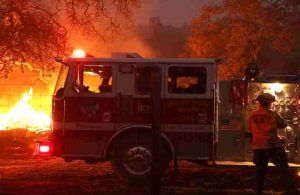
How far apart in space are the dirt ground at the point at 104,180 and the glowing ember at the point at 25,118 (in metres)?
7.50

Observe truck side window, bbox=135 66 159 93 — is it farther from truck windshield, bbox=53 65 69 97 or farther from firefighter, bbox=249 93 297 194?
firefighter, bbox=249 93 297 194

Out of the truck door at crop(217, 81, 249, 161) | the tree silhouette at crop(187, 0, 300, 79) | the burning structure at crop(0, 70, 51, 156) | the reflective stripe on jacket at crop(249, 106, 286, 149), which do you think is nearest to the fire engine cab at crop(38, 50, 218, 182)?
the truck door at crop(217, 81, 249, 161)

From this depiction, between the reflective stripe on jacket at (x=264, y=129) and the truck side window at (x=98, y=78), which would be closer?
the reflective stripe on jacket at (x=264, y=129)

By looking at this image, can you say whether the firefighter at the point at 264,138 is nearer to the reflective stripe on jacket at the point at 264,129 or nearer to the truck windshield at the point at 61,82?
the reflective stripe on jacket at the point at 264,129

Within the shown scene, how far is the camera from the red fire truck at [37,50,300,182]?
405 inches

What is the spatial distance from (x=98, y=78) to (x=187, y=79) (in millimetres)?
1710

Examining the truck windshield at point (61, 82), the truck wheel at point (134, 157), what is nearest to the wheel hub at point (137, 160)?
the truck wheel at point (134, 157)

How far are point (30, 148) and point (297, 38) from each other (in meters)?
17.3

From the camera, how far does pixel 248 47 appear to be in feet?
95.6

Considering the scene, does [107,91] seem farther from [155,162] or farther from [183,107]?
[155,162]

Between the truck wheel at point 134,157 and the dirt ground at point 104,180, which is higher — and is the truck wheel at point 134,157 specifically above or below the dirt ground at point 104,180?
above

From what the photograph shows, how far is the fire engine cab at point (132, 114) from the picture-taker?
10.3 m

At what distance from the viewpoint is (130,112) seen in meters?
10.4

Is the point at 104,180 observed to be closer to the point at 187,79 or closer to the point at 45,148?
the point at 45,148
